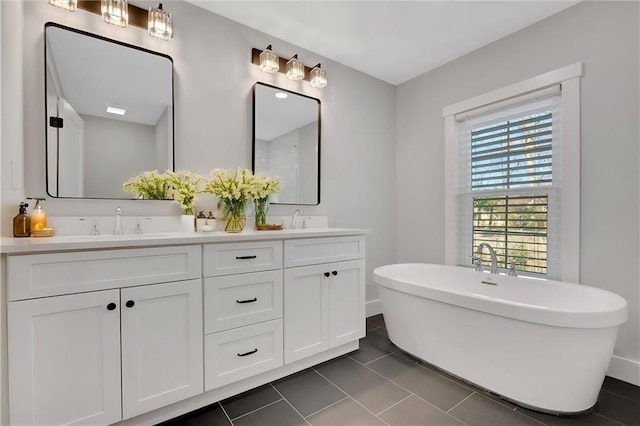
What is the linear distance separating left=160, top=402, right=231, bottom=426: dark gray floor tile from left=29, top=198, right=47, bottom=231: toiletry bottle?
3.89ft

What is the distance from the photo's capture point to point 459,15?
2.32 metres

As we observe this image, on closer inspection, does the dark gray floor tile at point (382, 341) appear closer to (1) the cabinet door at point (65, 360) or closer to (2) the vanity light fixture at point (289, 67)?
(1) the cabinet door at point (65, 360)

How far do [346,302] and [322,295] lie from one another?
9.9 inches

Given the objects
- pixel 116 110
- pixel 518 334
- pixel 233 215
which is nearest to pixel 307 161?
pixel 233 215


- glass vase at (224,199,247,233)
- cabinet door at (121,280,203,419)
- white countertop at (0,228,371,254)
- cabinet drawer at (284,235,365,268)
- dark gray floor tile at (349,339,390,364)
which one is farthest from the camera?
dark gray floor tile at (349,339,390,364)

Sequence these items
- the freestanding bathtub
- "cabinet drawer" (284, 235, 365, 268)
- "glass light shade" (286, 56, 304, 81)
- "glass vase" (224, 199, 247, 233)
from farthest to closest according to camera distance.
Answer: "glass light shade" (286, 56, 304, 81) < "glass vase" (224, 199, 247, 233) < "cabinet drawer" (284, 235, 365, 268) < the freestanding bathtub

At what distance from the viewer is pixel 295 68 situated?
2545 millimetres

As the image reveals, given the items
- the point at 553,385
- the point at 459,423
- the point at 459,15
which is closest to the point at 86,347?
the point at 459,423

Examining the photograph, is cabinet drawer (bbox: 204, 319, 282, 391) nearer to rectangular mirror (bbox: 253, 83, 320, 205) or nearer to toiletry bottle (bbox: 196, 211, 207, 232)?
toiletry bottle (bbox: 196, 211, 207, 232)

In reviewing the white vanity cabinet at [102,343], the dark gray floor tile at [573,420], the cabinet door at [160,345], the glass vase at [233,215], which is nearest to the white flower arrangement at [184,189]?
the glass vase at [233,215]

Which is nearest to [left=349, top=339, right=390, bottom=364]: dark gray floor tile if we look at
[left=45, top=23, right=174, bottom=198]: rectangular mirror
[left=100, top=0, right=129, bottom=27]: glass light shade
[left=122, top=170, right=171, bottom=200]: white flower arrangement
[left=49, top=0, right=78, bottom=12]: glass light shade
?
[left=122, top=170, right=171, bottom=200]: white flower arrangement

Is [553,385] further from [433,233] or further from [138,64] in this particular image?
[138,64]

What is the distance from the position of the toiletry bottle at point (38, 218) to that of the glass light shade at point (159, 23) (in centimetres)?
122

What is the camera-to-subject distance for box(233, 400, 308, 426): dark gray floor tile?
1588 mm
